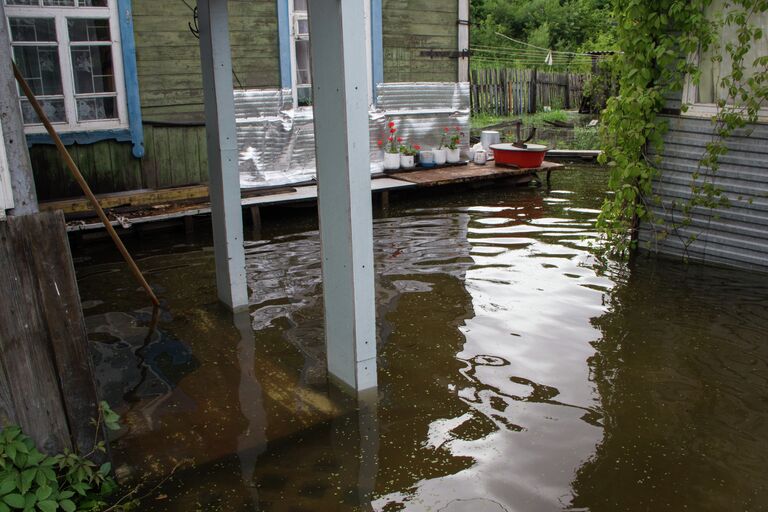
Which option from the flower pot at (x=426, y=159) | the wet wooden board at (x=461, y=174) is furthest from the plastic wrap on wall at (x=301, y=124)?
the wet wooden board at (x=461, y=174)

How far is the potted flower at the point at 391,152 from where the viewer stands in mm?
11867

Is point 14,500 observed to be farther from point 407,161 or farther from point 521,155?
point 521,155

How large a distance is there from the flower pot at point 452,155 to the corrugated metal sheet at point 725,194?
491 cm

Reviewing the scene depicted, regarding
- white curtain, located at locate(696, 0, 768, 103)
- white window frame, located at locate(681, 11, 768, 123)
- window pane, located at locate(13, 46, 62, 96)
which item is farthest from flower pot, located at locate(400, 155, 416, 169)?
window pane, located at locate(13, 46, 62, 96)

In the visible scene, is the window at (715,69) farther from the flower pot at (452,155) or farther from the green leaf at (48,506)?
the green leaf at (48,506)

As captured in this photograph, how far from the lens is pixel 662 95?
25.2ft

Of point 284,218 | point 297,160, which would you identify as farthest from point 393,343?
point 297,160

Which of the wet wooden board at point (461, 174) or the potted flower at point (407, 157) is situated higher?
the potted flower at point (407, 157)

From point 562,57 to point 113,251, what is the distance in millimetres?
23886

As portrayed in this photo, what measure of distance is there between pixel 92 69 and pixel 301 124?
3.18 m

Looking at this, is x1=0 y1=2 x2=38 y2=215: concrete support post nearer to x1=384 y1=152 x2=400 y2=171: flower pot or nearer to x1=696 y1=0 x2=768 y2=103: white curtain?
x1=696 y1=0 x2=768 y2=103: white curtain

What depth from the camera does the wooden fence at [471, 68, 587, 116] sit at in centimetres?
2083

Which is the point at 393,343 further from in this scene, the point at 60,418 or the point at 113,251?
the point at 113,251

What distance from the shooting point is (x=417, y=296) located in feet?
22.4
